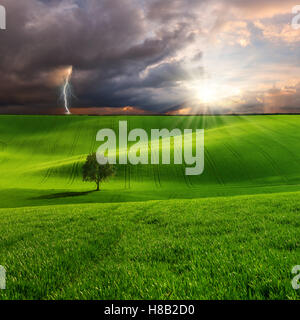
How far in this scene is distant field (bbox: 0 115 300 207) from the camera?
1692 inches

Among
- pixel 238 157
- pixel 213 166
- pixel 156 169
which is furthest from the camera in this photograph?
pixel 238 157

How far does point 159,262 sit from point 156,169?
2370 inches

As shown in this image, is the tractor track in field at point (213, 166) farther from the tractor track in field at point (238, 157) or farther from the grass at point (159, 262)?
the grass at point (159, 262)

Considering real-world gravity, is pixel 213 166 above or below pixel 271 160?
below

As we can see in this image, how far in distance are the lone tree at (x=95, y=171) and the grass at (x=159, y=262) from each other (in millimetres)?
45046

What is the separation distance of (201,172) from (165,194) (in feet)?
70.5

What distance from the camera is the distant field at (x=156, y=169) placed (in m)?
43.0

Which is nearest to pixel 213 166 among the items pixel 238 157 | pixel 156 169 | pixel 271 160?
pixel 238 157

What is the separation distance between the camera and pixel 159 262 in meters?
5.15

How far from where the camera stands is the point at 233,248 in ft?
18.5

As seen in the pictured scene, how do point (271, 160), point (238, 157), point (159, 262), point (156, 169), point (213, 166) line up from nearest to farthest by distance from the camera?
point (159, 262)
point (271, 160)
point (213, 166)
point (156, 169)
point (238, 157)

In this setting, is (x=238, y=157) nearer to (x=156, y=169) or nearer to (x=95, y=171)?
(x=156, y=169)

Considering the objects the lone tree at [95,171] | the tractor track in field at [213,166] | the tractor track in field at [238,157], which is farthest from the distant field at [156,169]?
the lone tree at [95,171]
